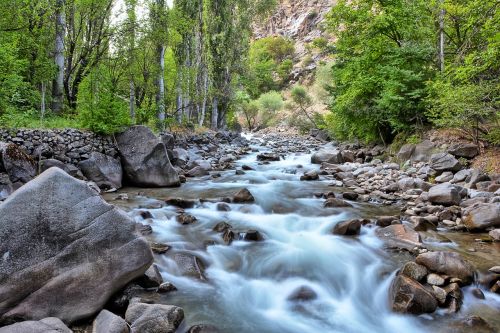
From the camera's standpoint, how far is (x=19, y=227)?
430 centimetres

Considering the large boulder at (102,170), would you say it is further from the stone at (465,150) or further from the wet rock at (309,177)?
the stone at (465,150)

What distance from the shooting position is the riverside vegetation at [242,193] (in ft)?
14.8

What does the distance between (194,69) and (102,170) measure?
615 inches

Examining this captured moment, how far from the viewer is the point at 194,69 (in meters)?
25.3

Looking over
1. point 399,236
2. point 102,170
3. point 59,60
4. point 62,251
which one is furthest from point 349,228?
point 59,60

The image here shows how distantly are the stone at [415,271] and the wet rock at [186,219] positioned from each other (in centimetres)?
488

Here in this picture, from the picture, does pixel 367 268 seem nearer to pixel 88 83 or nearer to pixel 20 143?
pixel 20 143

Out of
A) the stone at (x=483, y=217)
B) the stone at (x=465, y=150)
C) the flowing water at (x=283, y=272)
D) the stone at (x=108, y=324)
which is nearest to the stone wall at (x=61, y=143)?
the flowing water at (x=283, y=272)

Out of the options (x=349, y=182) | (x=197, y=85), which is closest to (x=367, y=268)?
(x=349, y=182)

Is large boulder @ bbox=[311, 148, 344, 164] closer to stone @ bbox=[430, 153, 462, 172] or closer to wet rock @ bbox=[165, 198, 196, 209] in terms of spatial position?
stone @ bbox=[430, 153, 462, 172]

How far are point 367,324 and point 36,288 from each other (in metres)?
4.50

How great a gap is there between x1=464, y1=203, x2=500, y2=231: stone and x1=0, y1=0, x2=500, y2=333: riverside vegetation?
1.4 inches

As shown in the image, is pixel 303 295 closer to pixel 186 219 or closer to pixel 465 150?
pixel 186 219

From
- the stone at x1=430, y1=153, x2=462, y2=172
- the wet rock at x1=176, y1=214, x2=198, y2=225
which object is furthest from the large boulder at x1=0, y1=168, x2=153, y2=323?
the stone at x1=430, y1=153, x2=462, y2=172
